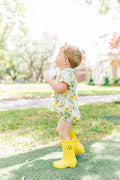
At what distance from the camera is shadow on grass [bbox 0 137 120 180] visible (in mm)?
2215

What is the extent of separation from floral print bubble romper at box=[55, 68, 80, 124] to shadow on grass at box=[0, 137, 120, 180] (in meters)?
0.62

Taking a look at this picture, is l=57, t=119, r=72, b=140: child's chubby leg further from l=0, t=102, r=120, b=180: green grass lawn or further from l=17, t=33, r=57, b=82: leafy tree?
l=17, t=33, r=57, b=82: leafy tree

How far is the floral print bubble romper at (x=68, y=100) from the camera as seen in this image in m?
2.33

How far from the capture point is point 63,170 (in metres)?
2.35

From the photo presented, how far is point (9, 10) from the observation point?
9164 mm

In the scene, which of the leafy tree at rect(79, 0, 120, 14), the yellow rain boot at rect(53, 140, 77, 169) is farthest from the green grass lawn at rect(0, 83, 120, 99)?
the yellow rain boot at rect(53, 140, 77, 169)

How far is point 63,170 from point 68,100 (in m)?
0.86

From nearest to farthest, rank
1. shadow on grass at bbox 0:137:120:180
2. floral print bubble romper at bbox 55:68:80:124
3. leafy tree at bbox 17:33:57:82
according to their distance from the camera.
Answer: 1. shadow on grass at bbox 0:137:120:180
2. floral print bubble romper at bbox 55:68:80:124
3. leafy tree at bbox 17:33:57:82

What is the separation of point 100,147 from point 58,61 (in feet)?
5.22

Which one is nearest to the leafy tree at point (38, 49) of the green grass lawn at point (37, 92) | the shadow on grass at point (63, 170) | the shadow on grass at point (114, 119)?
the green grass lawn at point (37, 92)

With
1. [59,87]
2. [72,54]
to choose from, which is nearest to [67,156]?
[59,87]

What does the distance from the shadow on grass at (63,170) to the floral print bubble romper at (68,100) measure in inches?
24.4

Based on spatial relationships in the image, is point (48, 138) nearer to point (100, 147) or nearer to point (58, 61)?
point (100, 147)

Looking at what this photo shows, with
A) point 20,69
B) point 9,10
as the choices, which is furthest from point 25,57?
point 9,10
